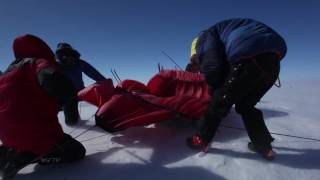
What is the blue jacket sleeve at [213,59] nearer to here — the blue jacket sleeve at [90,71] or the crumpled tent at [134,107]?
the crumpled tent at [134,107]

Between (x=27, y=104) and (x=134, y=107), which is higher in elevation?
(x=27, y=104)

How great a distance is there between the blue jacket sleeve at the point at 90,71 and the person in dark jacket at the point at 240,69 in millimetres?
2196

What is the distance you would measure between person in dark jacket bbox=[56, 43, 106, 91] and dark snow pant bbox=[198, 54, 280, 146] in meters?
2.28

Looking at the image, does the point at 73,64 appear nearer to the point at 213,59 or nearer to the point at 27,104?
the point at 27,104

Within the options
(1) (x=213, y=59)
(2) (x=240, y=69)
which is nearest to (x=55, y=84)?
(1) (x=213, y=59)

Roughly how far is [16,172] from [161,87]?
259 cm

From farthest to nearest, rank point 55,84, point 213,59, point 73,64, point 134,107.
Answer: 1. point 73,64
2. point 134,107
3. point 213,59
4. point 55,84

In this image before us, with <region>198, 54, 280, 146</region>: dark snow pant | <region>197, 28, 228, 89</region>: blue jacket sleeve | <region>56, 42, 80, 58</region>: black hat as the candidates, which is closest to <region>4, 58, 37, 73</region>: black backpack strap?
<region>197, 28, 228, 89</region>: blue jacket sleeve

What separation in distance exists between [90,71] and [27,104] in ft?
7.62

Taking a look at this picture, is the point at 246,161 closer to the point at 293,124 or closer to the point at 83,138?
the point at 293,124

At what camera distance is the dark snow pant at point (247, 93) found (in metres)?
2.17

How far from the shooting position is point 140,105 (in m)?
3.05

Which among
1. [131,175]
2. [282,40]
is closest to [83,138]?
[131,175]

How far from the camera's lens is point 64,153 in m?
2.28
